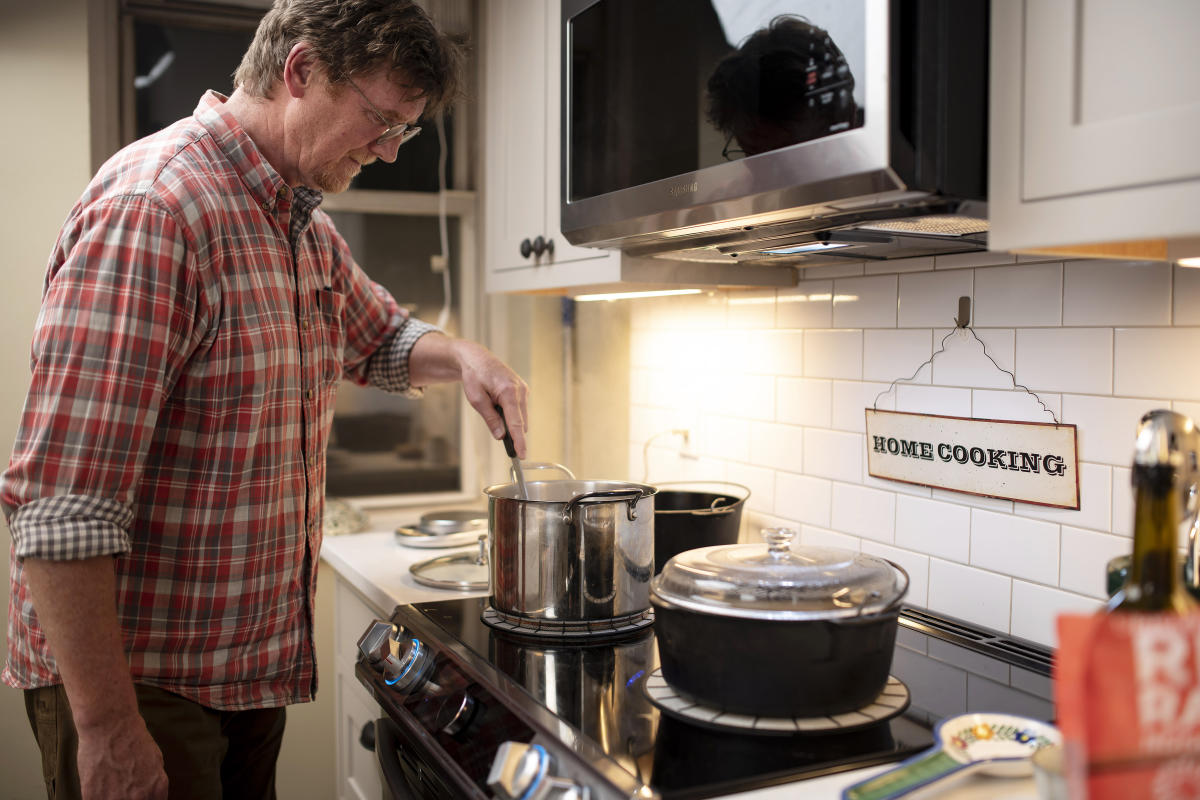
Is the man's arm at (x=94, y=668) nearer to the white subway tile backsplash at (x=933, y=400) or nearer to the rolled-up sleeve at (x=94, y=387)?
the rolled-up sleeve at (x=94, y=387)

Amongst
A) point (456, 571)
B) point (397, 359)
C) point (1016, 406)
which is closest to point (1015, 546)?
point (1016, 406)

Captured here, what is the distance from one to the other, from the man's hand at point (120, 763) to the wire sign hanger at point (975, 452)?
3.80ft

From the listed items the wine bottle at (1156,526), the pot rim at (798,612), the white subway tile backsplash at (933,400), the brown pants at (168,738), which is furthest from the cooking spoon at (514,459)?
the wine bottle at (1156,526)

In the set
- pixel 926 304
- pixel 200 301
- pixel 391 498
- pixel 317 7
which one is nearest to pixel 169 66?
pixel 391 498

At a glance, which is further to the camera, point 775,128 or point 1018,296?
point 1018,296

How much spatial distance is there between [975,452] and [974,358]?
141 millimetres

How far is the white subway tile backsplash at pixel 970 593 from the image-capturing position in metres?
1.41

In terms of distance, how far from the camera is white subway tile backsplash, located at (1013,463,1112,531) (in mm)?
1250

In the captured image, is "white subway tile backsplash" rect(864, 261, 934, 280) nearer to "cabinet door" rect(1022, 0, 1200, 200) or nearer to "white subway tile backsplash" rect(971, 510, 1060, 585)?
"white subway tile backsplash" rect(971, 510, 1060, 585)

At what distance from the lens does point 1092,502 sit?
1268 millimetres

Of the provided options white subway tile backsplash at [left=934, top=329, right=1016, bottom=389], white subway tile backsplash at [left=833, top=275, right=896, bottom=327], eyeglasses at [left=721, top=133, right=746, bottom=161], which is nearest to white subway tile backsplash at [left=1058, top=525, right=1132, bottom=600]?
white subway tile backsplash at [left=934, top=329, right=1016, bottom=389]

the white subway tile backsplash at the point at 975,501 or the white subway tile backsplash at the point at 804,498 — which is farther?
the white subway tile backsplash at the point at 804,498

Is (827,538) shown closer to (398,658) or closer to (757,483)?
(757,483)

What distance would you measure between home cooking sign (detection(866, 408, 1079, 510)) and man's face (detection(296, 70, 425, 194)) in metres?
0.91
